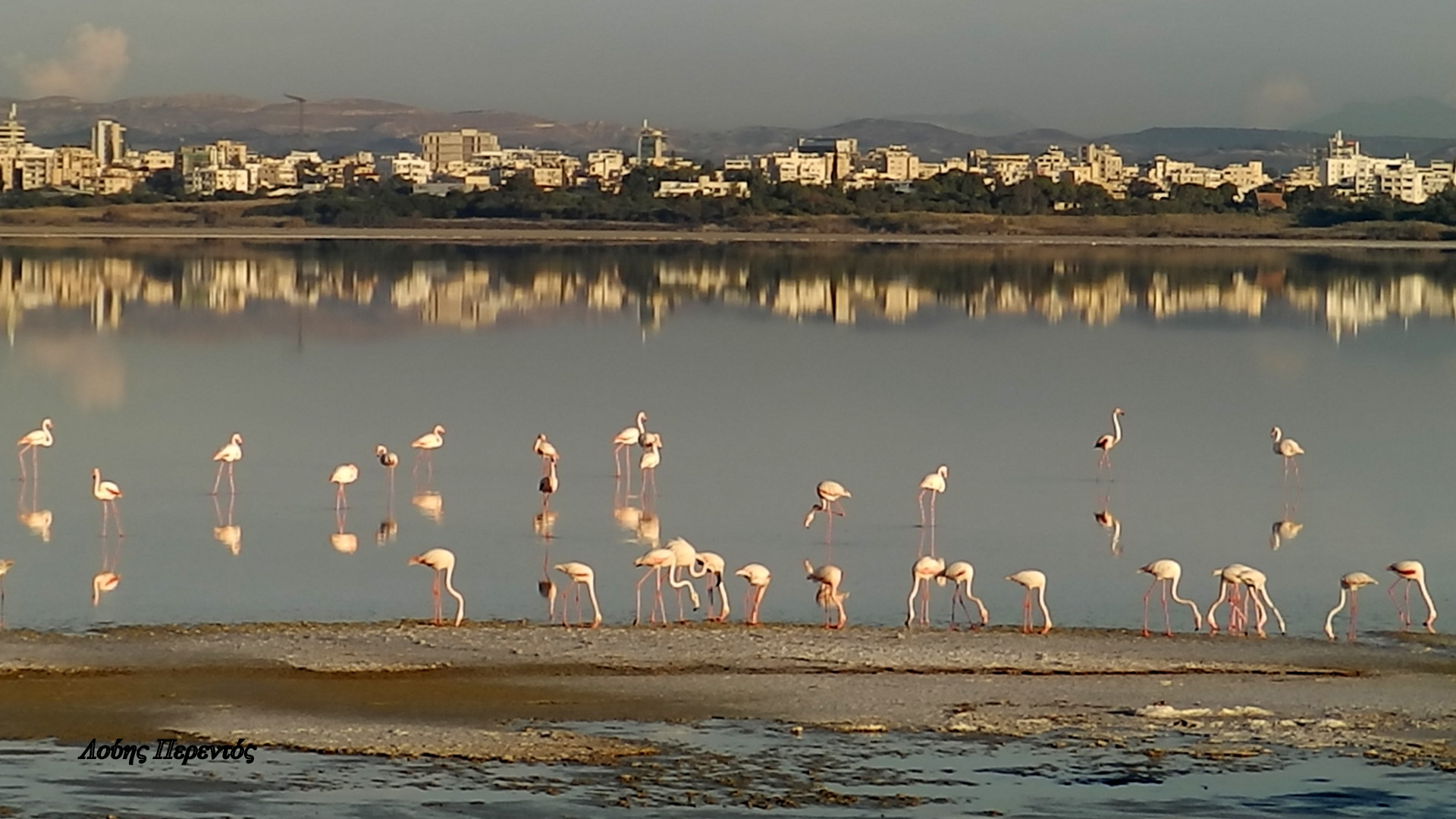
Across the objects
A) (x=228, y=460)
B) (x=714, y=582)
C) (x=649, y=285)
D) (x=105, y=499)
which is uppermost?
(x=649, y=285)

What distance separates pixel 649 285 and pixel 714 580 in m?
48.2

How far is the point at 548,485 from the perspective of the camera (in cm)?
1938

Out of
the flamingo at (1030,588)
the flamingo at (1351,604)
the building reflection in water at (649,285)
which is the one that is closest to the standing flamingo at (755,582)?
the flamingo at (1030,588)

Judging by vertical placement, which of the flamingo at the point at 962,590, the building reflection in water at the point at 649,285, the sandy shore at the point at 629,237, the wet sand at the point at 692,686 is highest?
the sandy shore at the point at 629,237

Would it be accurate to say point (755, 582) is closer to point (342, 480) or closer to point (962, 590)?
point (962, 590)

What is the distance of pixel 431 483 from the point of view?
21.4 metres

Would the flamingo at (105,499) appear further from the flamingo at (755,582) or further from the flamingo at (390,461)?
the flamingo at (755,582)

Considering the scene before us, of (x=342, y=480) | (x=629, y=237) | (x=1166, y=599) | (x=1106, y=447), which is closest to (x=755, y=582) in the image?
(x=1166, y=599)

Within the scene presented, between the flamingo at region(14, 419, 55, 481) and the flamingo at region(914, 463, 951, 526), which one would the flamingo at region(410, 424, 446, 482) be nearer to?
the flamingo at region(14, 419, 55, 481)

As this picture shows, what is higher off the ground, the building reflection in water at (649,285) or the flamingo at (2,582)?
the building reflection in water at (649,285)

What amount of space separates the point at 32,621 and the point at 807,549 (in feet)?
18.9

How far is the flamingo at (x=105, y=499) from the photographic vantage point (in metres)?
17.8

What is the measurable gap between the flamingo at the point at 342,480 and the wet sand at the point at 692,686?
16.0ft

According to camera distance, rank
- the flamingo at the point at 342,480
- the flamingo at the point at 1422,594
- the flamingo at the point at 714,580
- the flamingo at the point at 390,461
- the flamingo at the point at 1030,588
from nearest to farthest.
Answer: the flamingo at the point at 1030,588 < the flamingo at the point at 714,580 < the flamingo at the point at 1422,594 < the flamingo at the point at 342,480 < the flamingo at the point at 390,461
